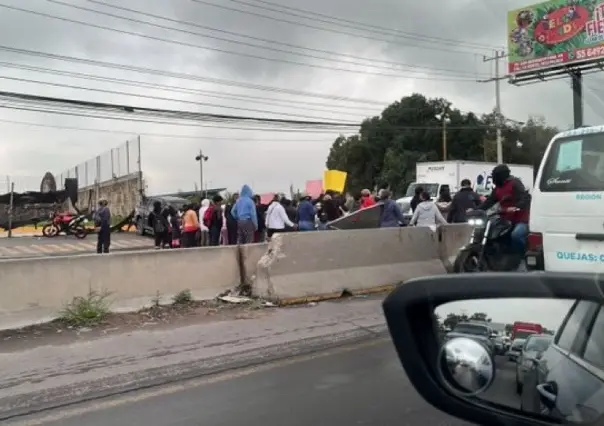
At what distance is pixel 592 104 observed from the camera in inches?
193

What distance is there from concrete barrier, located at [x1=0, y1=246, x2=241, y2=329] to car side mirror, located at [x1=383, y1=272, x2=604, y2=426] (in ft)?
22.8

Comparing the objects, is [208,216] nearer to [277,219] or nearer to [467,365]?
[277,219]

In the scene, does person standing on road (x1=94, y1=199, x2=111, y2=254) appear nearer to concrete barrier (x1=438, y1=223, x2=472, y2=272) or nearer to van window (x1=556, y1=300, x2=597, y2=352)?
concrete barrier (x1=438, y1=223, x2=472, y2=272)

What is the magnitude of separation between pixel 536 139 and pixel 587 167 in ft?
4.28

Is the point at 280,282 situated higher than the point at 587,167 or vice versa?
Result: the point at 587,167

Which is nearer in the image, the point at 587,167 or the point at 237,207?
the point at 587,167

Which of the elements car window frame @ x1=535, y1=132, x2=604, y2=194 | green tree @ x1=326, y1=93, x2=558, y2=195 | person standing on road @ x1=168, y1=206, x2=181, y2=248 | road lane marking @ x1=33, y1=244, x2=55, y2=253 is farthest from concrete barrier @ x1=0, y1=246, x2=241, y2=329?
green tree @ x1=326, y1=93, x2=558, y2=195

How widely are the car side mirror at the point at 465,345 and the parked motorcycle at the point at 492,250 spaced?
7216 millimetres

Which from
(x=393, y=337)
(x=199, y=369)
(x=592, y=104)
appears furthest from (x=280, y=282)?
(x=393, y=337)

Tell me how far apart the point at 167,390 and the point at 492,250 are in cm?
527

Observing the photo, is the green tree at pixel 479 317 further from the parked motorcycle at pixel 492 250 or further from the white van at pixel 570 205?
the parked motorcycle at pixel 492 250

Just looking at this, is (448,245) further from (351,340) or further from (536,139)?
(536,139)

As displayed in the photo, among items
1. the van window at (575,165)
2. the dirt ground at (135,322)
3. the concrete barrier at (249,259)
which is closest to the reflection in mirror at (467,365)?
the van window at (575,165)

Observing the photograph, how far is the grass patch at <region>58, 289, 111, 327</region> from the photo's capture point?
789 centimetres
